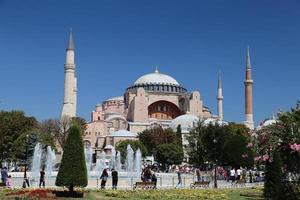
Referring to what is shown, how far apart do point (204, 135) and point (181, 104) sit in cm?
4883

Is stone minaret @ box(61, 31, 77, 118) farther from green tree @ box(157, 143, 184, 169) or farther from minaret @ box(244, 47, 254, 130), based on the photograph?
minaret @ box(244, 47, 254, 130)

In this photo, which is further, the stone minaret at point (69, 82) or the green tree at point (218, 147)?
the stone minaret at point (69, 82)

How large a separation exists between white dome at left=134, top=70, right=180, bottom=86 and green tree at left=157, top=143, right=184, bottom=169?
31.8m

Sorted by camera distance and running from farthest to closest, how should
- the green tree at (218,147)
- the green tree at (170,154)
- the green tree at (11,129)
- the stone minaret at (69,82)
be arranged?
the stone minaret at (69,82) < the green tree at (170,154) < the green tree at (11,129) < the green tree at (218,147)

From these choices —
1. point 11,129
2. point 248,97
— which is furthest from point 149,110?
point 11,129

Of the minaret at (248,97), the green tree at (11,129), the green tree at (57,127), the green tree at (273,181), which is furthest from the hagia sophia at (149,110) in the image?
the green tree at (273,181)

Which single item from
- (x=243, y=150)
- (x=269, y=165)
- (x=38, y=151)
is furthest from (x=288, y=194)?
(x=38, y=151)

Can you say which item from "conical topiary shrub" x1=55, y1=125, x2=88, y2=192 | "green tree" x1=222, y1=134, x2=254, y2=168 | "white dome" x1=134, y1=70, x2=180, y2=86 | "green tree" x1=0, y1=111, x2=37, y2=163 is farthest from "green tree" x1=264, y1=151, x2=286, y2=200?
"white dome" x1=134, y1=70, x2=180, y2=86

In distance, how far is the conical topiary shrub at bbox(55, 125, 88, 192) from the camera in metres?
14.6

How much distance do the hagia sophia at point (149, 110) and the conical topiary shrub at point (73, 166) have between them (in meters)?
44.3

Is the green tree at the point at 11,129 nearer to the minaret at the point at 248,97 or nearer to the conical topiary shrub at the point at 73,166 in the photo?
the conical topiary shrub at the point at 73,166

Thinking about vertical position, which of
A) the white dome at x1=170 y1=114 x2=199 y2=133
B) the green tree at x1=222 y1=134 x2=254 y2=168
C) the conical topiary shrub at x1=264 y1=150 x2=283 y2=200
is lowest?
the conical topiary shrub at x1=264 y1=150 x2=283 y2=200

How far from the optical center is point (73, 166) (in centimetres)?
1470

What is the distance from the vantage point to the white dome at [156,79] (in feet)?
261
